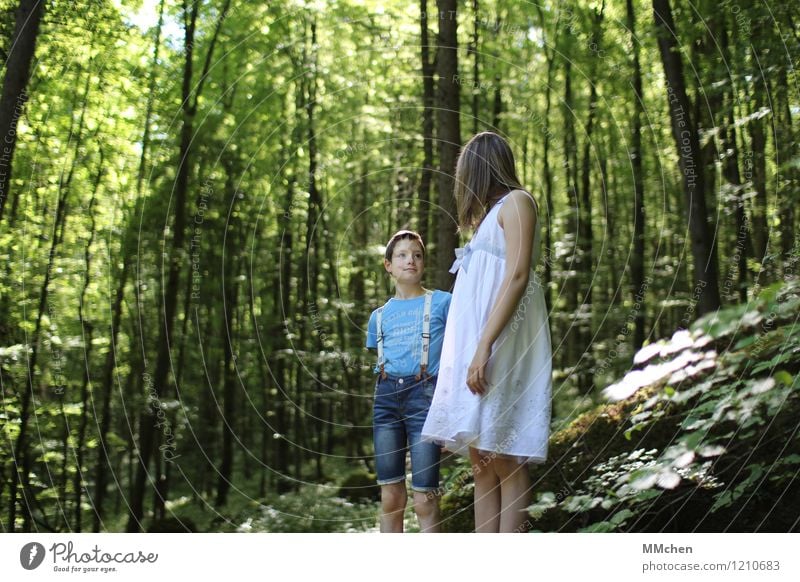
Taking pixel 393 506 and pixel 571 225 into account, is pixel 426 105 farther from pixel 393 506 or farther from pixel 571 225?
pixel 393 506

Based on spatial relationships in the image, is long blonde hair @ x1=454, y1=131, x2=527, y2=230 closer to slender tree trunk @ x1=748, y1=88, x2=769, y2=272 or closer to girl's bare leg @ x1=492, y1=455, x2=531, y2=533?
girl's bare leg @ x1=492, y1=455, x2=531, y2=533

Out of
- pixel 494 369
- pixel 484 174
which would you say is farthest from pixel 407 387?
pixel 484 174

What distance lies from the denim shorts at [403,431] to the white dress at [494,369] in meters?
0.27

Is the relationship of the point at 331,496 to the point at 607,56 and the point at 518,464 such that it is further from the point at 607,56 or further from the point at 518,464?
the point at 518,464

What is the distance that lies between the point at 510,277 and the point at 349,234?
1110 cm

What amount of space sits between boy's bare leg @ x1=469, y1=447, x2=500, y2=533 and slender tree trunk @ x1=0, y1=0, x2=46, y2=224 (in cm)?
332

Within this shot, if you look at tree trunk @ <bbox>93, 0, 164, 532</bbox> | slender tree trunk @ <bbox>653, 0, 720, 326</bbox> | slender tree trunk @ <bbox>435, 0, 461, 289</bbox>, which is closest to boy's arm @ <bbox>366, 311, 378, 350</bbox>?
tree trunk @ <bbox>93, 0, 164, 532</bbox>

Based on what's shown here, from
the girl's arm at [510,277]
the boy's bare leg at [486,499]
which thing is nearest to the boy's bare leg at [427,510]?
the boy's bare leg at [486,499]

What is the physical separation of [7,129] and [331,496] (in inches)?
308

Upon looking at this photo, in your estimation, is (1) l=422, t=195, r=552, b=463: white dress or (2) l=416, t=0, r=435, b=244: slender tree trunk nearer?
(1) l=422, t=195, r=552, b=463: white dress

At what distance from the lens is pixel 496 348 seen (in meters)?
3.44

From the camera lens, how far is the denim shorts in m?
3.83

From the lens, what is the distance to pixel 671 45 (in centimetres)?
591
